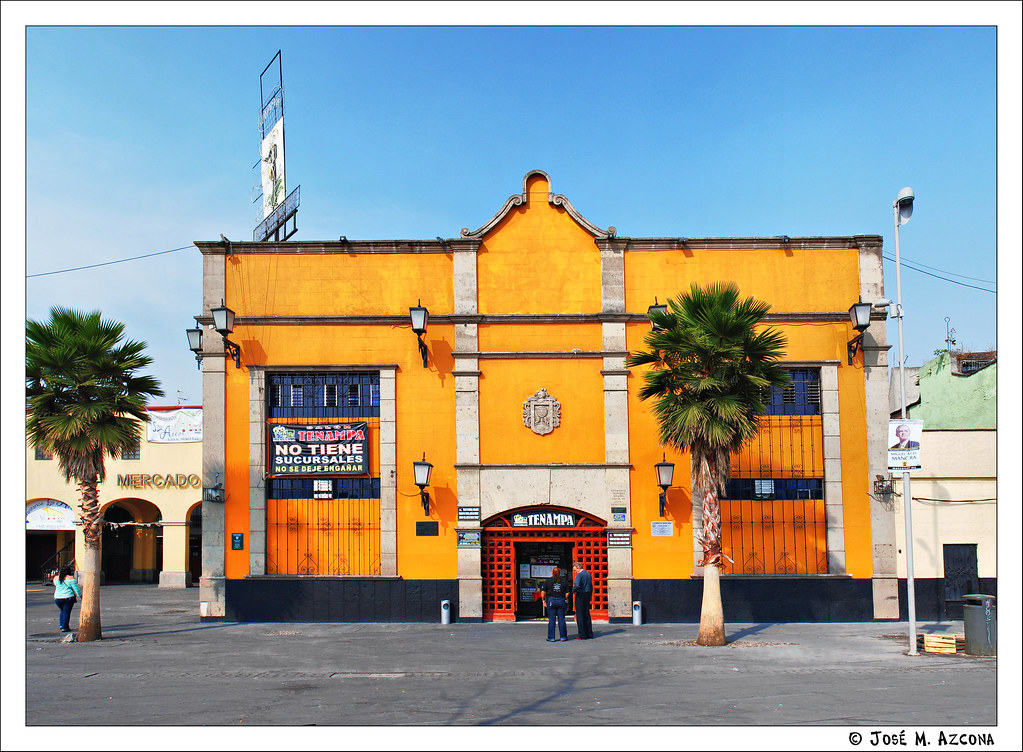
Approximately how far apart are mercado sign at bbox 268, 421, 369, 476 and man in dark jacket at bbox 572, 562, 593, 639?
19.5 feet

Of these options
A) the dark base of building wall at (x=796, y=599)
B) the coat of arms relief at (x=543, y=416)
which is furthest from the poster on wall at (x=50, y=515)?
the dark base of building wall at (x=796, y=599)

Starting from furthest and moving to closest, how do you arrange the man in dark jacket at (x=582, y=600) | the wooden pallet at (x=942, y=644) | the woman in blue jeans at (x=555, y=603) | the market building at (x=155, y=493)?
the market building at (x=155, y=493) → the man in dark jacket at (x=582, y=600) → the woman in blue jeans at (x=555, y=603) → the wooden pallet at (x=942, y=644)

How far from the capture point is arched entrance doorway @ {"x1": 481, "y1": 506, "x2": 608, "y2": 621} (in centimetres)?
2098

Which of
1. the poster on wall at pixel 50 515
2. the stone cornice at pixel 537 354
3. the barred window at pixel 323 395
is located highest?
the stone cornice at pixel 537 354

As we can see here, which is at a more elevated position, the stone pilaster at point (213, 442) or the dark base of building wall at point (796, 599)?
the stone pilaster at point (213, 442)

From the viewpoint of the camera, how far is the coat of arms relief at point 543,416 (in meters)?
21.2

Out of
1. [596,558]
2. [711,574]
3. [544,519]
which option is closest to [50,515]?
[544,519]

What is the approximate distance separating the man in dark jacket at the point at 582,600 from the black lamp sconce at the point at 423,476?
13.7 ft

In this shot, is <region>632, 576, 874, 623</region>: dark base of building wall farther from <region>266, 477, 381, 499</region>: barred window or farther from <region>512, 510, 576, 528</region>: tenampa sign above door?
<region>266, 477, 381, 499</region>: barred window

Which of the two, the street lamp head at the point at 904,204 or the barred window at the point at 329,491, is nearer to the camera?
the street lamp head at the point at 904,204

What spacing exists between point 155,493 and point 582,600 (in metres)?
22.3

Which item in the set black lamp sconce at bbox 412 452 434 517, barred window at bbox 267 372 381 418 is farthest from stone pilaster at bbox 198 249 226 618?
black lamp sconce at bbox 412 452 434 517

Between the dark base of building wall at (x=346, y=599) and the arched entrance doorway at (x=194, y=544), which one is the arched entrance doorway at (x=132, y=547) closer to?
the arched entrance doorway at (x=194, y=544)

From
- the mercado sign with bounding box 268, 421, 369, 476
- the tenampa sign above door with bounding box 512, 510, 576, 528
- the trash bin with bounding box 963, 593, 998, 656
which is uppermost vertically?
the mercado sign with bounding box 268, 421, 369, 476
